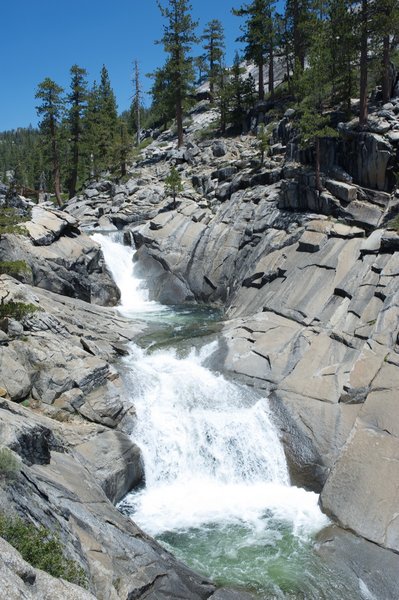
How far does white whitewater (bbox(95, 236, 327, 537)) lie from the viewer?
1602 centimetres

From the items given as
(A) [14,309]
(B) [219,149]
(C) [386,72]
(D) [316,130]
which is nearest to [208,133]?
(B) [219,149]

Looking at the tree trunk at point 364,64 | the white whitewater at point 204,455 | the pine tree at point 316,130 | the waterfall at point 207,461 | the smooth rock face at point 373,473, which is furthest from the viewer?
the tree trunk at point 364,64

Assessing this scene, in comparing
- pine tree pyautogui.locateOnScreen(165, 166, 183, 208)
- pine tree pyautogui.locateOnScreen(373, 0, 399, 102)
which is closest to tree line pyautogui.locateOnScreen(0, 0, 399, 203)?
pine tree pyautogui.locateOnScreen(373, 0, 399, 102)

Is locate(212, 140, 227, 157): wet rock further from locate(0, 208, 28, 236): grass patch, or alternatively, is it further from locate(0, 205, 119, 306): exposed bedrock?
locate(0, 208, 28, 236): grass patch

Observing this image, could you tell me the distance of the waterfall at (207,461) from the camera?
50.6ft

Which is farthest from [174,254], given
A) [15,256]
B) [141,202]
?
[15,256]

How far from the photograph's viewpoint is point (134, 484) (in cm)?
1725

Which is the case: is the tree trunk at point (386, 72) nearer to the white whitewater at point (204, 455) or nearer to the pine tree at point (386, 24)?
the pine tree at point (386, 24)

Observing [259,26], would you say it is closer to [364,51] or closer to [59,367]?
[364,51]

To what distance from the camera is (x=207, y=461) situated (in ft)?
60.7

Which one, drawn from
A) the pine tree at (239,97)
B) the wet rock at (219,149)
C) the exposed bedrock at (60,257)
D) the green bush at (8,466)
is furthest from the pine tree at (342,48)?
the green bush at (8,466)

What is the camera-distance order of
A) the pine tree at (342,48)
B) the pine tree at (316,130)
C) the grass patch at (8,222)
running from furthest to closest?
the pine tree at (342,48), the pine tree at (316,130), the grass patch at (8,222)

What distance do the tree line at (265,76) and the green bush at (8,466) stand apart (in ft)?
84.7

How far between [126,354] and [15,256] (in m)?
9.49
